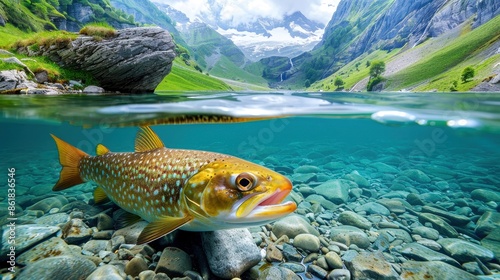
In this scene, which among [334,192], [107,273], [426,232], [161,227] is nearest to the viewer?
[161,227]

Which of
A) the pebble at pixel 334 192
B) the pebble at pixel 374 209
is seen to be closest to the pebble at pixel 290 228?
the pebble at pixel 374 209

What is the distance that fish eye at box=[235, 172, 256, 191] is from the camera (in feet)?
9.41

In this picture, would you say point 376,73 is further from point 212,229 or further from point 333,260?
point 212,229

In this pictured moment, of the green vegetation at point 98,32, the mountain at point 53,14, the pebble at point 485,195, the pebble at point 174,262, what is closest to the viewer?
the pebble at point 174,262

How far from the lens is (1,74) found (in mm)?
12289

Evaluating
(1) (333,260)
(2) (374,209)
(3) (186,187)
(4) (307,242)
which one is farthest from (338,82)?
(3) (186,187)

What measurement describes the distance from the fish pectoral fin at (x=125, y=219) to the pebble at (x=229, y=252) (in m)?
1.44

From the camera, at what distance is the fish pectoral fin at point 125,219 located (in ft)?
15.4

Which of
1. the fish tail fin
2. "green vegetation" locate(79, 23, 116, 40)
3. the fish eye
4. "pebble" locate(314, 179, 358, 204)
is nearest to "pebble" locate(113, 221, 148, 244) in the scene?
the fish tail fin

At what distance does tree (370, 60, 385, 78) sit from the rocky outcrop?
116 m

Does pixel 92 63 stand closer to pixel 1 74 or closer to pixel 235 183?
pixel 1 74

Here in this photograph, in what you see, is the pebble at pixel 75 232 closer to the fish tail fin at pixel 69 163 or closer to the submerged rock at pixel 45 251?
the submerged rock at pixel 45 251

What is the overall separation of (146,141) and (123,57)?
66.0 feet

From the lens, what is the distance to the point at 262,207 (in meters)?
2.76
